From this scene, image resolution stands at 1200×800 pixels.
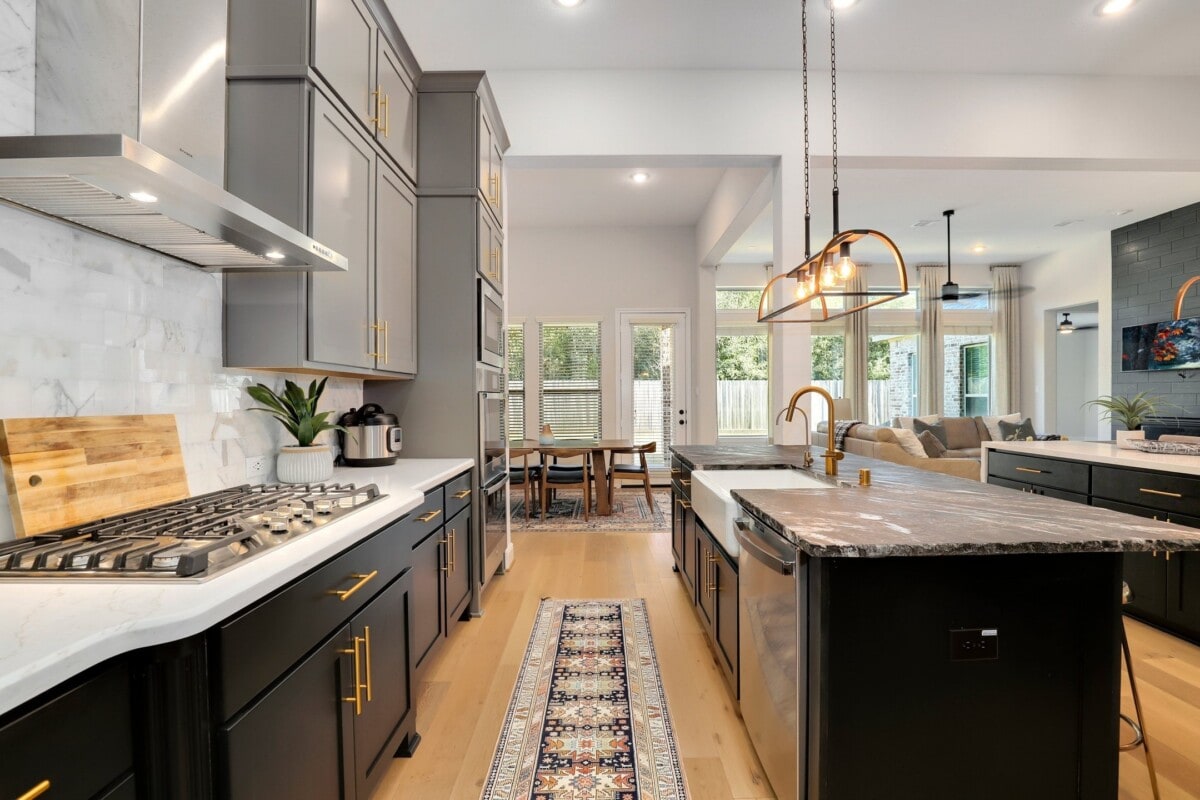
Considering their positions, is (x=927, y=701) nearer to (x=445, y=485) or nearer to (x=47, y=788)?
(x=47, y=788)

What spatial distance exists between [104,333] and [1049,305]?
10118mm

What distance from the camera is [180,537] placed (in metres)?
1.14

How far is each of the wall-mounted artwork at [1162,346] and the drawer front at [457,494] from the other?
717cm

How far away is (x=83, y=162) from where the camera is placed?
99 centimetres

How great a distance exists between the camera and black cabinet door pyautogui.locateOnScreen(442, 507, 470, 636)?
8.07 ft

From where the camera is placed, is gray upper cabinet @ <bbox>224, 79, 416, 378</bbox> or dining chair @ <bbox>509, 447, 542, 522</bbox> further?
dining chair @ <bbox>509, 447, 542, 522</bbox>

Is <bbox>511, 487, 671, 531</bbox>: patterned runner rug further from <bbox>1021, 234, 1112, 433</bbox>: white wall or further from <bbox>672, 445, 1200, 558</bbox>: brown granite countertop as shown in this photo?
<bbox>1021, 234, 1112, 433</bbox>: white wall

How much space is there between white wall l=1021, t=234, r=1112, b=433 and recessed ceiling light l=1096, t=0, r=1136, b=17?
5357mm

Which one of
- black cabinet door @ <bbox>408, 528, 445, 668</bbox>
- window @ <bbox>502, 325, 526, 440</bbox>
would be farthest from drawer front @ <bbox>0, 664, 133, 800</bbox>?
window @ <bbox>502, 325, 526, 440</bbox>

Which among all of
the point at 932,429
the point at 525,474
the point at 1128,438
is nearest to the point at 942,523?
the point at 1128,438

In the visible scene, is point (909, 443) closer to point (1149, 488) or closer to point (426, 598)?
point (1149, 488)

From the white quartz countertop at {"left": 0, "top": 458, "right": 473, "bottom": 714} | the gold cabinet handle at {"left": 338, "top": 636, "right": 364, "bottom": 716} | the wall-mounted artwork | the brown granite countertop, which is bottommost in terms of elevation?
the gold cabinet handle at {"left": 338, "top": 636, "right": 364, "bottom": 716}

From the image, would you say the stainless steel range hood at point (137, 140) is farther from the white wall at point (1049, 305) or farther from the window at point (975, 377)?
the window at point (975, 377)

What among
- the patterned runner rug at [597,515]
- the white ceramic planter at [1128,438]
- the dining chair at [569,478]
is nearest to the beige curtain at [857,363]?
the patterned runner rug at [597,515]
